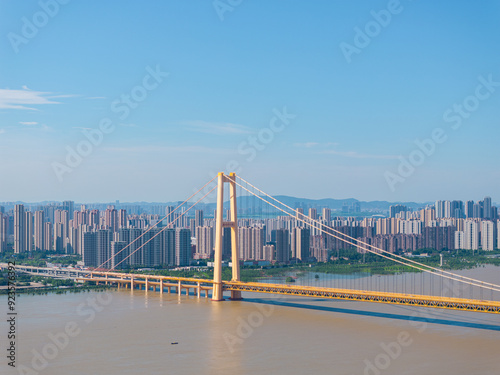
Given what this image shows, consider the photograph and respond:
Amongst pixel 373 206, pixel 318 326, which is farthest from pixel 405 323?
pixel 373 206

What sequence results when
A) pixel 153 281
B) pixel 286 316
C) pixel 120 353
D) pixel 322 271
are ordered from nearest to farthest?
pixel 120 353 → pixel 286 316 → pixel 153 281 → pixel 322 271

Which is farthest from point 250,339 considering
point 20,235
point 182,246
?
point 20,235

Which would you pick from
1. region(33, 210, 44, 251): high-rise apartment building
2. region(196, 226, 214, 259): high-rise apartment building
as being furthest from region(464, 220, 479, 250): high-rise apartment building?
region(33, 210, 44, 251): high-rise apartment building

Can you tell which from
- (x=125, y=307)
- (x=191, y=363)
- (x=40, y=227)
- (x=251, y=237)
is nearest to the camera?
(x=191, y=363)

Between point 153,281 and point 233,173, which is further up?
point 233,173

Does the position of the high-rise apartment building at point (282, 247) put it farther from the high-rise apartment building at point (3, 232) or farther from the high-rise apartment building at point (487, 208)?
the high-rise apartment building at point (487, 208)

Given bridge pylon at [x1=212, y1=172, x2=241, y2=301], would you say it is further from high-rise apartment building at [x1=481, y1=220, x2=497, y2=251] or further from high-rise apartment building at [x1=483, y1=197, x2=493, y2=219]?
high-rise apartment building at [x1=483, y1=197, x2=493, y2=219]

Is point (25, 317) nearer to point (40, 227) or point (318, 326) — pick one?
point (318, 326)

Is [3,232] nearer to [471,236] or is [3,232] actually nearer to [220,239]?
[220,239]
